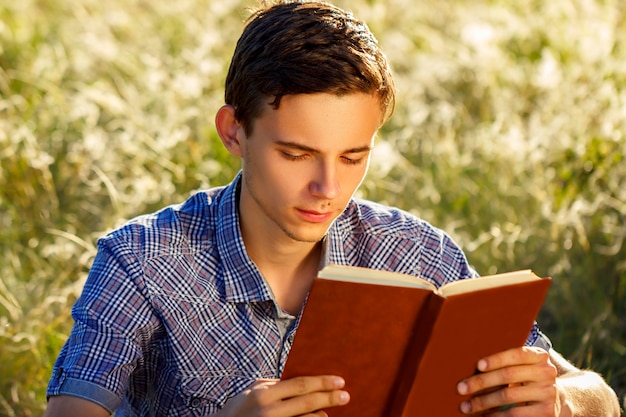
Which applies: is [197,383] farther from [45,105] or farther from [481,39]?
[481,39]

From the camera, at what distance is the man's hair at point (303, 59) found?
8.24ft

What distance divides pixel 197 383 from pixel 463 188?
8.80ft

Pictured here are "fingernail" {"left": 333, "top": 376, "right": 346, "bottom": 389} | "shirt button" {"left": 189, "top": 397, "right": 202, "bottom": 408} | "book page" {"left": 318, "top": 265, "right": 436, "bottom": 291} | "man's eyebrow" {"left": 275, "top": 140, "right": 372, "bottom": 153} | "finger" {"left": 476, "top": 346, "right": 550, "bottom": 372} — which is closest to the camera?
"book page" {"left": 318, "top": 265, "right": 436, "bottom": 291}

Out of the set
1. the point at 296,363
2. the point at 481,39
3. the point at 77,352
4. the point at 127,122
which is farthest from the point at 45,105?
the point at 296,363

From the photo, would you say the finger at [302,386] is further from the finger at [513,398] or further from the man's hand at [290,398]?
the finger at [513,398]

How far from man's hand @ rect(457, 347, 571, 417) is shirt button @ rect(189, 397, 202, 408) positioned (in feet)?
2.44

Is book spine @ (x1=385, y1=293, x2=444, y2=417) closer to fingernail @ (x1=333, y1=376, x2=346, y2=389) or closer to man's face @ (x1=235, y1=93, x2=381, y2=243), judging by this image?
fingernail @ (x1=333, y1=376, x2=346, y2=389)

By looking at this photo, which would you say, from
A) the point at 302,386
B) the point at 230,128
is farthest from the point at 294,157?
the point at 302,386

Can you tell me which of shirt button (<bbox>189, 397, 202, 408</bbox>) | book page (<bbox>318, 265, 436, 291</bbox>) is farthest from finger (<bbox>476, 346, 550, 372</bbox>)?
shirt button (<bbox>189, 397, 202, 408</bbox>)

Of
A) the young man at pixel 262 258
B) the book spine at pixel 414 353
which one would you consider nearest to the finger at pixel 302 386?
the book spine at pixel 414 353

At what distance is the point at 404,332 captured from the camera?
2164 mm

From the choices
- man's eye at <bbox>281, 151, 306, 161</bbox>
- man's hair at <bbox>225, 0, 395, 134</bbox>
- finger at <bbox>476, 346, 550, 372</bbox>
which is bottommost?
finger at <bbox>476, 346, 550, 372</bbox>

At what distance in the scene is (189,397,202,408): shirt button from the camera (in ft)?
8.86

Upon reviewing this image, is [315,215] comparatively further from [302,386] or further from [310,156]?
[302,386]
